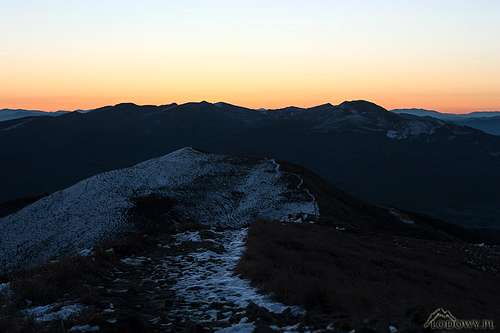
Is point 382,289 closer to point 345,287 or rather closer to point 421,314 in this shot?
point 345,287

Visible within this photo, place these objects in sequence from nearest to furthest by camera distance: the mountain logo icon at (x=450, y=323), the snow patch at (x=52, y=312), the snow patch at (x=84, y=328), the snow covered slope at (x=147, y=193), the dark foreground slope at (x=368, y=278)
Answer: the mountain logo icon at (x=450, y=323), the snow patch at (x=84, y=328), the dark foreground slope at (x=368, y=278), the snow patch at (x=52, y=312), the snow covered slope at (x=147, y=193)

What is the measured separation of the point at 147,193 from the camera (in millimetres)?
62188

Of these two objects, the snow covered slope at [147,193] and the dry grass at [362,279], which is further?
the snow covered slope at [147,193]

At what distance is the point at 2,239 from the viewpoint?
5938 centimetres

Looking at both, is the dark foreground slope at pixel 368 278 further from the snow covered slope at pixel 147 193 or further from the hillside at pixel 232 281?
the snow covered slope at pixel 147 193

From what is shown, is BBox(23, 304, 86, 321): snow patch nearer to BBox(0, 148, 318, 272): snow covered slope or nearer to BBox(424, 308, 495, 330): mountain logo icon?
BBox(424, 308, 495, 330): mountain logo icon

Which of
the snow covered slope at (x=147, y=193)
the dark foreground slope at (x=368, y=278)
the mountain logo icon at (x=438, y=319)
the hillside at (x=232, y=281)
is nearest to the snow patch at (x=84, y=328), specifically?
the hillside at (x=232, y=281)

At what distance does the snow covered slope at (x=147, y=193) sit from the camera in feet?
171

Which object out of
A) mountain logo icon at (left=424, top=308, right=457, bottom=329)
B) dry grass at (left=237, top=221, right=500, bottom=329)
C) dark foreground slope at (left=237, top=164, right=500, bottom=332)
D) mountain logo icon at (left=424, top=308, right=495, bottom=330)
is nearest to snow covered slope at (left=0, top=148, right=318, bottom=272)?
dark foreground slope at (left=237, top=164, right=500, bottom=332)

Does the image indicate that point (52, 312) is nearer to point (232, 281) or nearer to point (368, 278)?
point (232, 281)

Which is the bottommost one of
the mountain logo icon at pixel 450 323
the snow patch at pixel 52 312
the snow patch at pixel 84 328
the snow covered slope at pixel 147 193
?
the snow covered slope at pixel 147 193

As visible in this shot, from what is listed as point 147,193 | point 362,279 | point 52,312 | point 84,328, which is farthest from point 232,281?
point 147,193

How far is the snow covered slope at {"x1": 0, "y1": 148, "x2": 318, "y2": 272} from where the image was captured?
171 feet

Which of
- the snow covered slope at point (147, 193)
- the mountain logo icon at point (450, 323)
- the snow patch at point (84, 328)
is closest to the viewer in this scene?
the mountain logo icon at point (450, 323)
